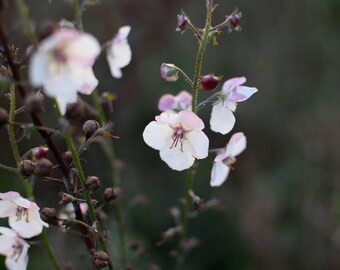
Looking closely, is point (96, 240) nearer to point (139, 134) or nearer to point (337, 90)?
point (139, 134)

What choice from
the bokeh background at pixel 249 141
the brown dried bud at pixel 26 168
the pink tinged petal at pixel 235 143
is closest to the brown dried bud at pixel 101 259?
the brown dried bud at pixel 26 168

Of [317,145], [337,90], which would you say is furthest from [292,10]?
[317,145]

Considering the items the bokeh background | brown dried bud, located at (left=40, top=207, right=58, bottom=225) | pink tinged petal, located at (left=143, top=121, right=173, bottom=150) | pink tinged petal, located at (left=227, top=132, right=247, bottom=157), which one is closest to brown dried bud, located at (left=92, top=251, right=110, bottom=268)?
brown dried bud, located at (left=40, top=207, right=58, bottom=225)

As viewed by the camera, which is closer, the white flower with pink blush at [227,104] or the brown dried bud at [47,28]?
the brown dried bud at [47,28]

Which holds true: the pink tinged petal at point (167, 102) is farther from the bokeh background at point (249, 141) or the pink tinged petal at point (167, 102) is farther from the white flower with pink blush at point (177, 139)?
the bokeh background at point (249, 141)

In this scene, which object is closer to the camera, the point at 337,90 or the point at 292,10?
the point at 337,90

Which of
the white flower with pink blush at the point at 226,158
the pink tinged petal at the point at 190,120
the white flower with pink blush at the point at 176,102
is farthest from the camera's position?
the white flower with pink blush at the point at 176,102

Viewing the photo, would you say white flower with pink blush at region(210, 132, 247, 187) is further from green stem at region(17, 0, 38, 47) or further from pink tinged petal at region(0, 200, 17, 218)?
green stem at region(17, 0, 38, 47)

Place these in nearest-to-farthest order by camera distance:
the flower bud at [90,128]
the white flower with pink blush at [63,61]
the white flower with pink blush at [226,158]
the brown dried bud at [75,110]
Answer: the white flower with pink blush at [63,61]
the brown dried bud at [75,110]
the flower bud at [90,128]
the white flower with pink blush at [226,158]
